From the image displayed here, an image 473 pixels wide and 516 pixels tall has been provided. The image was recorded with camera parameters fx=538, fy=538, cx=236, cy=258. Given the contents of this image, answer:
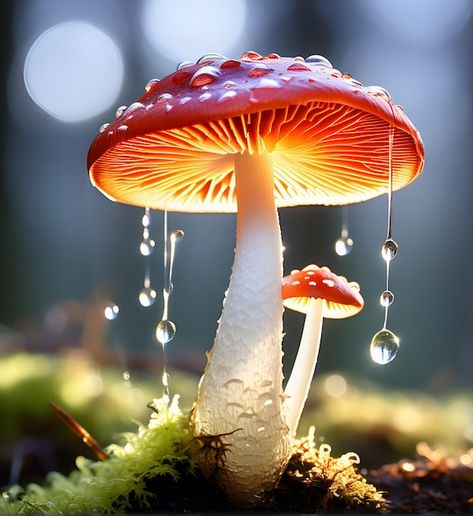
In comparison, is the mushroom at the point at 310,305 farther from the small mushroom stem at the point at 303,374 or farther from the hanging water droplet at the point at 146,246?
the hanging water droplet at the point at 146,246

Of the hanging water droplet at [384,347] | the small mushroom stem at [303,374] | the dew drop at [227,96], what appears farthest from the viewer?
the small mushroom stem at [303,374]

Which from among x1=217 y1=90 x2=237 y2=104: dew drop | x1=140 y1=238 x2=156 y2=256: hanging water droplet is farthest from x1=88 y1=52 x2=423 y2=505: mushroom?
x1=140 y1=238 x2=156 y2=256: hanging water droplet

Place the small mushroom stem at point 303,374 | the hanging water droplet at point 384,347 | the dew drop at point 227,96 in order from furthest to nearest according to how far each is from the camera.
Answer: the small mushroom stem at point 303,374, the hanging water droplet at point 384,347, the dew drop at point 227,96

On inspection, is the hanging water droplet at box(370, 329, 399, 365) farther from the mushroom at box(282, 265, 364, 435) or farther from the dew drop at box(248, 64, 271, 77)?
the dew drop at box(248, 64, 271, 77)

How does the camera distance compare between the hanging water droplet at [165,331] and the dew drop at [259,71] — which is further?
the hanging water droplet at [165,331]

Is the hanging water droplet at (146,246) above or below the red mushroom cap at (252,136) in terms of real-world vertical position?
below

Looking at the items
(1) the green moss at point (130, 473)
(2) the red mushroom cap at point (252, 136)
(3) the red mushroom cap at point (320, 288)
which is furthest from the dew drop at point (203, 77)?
(1) the green moss at point (130, 473)

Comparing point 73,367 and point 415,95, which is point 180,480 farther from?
point 415,95

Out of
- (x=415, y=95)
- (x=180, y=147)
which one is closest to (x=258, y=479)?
(x=180, y=147)

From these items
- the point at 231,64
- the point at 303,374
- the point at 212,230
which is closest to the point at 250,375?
the point at 303,374
